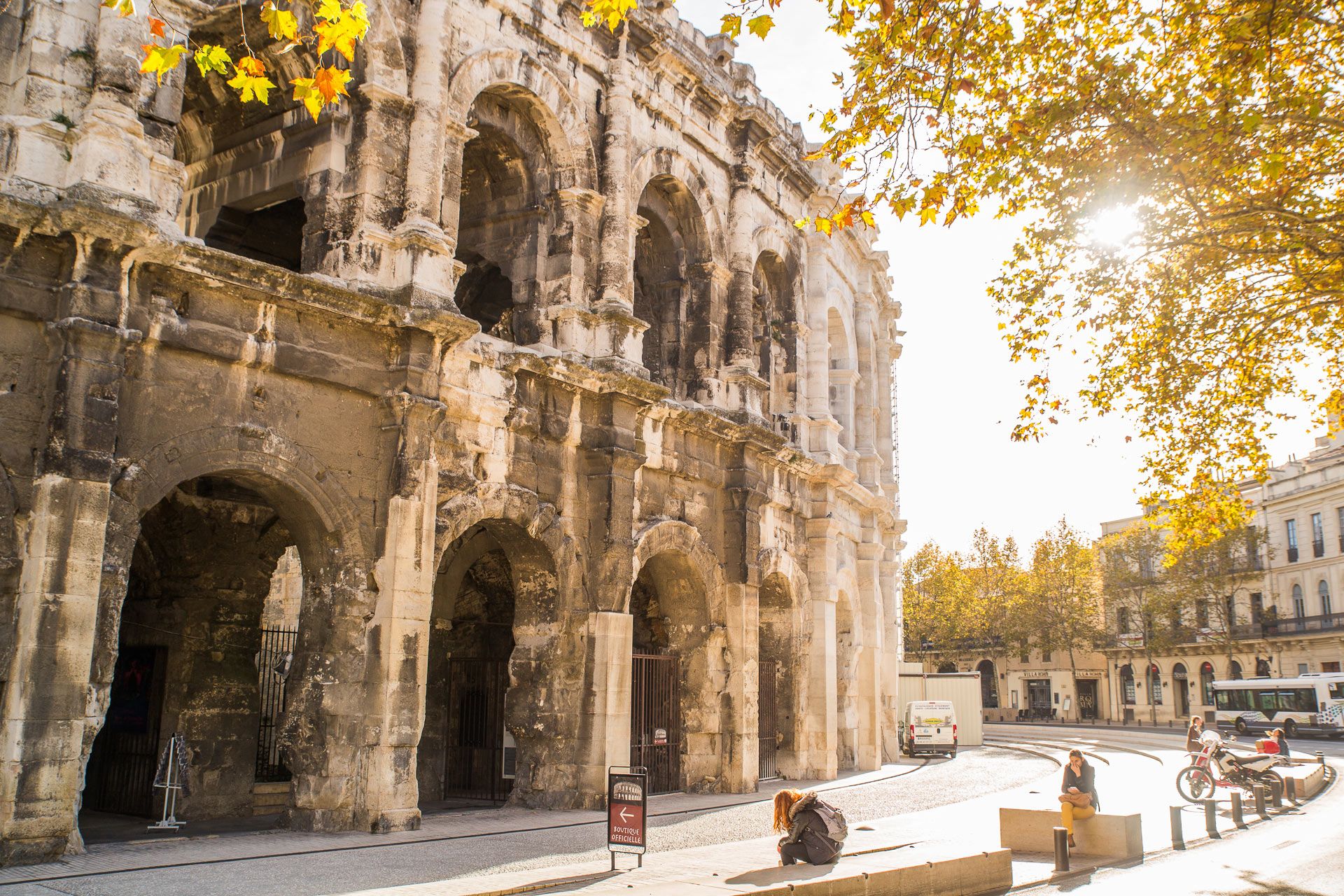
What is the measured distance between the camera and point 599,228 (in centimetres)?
1608

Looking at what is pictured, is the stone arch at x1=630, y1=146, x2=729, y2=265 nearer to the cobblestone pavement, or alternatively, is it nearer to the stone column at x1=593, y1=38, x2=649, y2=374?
the stone column at x1=593, y1=38, x2=649, y2=374

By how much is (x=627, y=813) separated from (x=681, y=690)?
8511 millimetres

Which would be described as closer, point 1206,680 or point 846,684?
point 846,684

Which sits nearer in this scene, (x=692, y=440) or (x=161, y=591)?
(x=161, y=591)

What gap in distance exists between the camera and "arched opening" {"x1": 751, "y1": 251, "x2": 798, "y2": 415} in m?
21.4

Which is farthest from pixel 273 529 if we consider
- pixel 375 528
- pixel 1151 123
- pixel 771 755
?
pixel 1151 123

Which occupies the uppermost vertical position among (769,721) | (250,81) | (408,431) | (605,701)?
(250,81)

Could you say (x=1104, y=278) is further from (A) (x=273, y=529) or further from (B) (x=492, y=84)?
(A) (x=273, y=529)

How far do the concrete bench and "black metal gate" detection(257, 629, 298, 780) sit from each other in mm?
8921

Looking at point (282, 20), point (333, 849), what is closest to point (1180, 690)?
point (333, 849)

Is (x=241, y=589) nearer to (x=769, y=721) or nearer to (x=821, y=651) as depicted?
(x=769, y=721)

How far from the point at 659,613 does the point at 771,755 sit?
3623mm

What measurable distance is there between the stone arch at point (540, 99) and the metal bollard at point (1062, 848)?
32.9 feet

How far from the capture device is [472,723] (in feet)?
54.5
